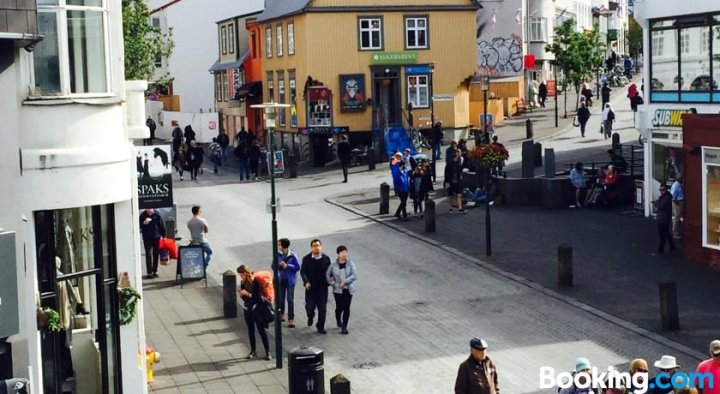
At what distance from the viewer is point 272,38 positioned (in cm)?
6056

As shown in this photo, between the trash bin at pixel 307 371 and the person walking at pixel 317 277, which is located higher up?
the person walking at pixel 317 277

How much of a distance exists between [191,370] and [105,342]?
15.2 ft

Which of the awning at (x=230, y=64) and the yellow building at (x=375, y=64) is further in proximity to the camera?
the awning at (x=230, y=64)

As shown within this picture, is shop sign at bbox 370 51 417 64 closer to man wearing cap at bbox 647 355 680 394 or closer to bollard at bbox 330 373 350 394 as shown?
bollard at bbox 330 373 350 394

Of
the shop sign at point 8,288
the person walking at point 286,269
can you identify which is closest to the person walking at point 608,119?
the person walking at point 286,269

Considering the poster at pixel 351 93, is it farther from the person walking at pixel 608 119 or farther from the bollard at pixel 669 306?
the bollard at pixel 669 306

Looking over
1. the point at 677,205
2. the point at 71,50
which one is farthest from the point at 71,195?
the point at 677,205

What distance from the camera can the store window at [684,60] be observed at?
108ft

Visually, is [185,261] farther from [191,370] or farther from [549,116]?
[549,116]

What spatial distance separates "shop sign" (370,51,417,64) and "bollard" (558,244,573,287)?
29.2 meters

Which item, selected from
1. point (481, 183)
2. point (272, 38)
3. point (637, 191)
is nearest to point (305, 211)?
point (481, 183)

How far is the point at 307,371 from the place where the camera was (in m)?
19.0

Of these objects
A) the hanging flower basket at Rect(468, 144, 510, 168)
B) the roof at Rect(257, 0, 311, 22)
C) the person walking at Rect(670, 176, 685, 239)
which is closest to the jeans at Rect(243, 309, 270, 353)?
the hanging flower basket at Rect(468, 144, 510, 168)

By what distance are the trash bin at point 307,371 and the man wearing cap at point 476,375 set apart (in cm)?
363
